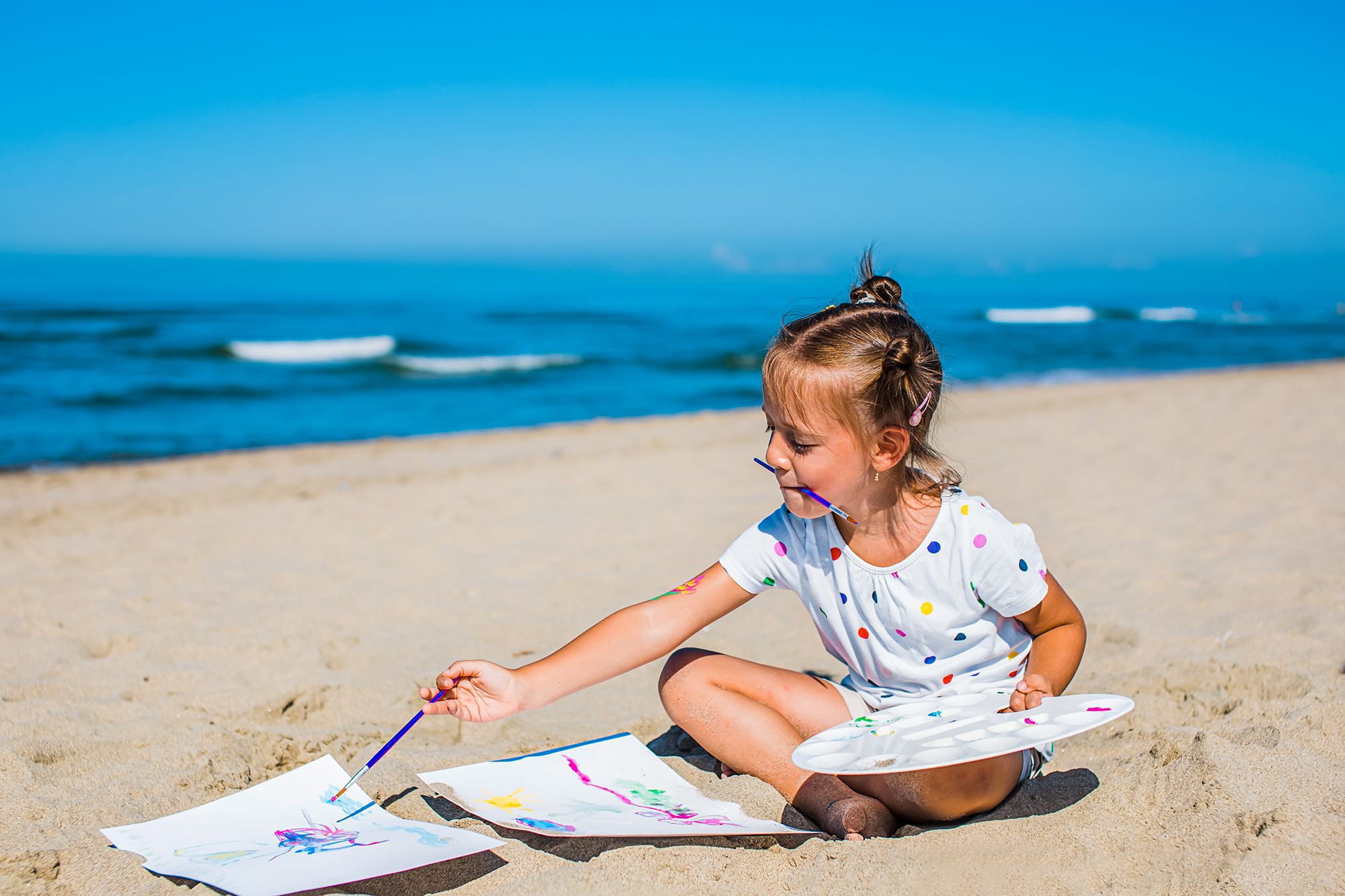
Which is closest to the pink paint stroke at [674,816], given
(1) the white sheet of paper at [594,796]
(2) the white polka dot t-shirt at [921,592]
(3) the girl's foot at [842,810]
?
(1) the white sheet of paper at [594,796]

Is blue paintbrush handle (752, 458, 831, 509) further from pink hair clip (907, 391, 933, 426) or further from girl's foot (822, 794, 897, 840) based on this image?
girl's foot (822, 794, 897, 840)

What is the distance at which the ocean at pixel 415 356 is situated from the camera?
912 cm

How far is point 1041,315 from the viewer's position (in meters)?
30.1

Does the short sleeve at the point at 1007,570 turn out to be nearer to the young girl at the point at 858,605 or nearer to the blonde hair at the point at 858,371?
the young girl at the point at 858,605

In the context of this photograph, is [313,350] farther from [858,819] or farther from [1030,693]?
[1030,693]

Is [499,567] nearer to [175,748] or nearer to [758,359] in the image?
[175,748]

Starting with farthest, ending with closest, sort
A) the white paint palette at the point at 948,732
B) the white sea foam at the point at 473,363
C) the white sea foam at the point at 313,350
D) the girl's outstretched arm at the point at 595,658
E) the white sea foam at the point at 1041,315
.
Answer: the white sea foam at the point at 1041,315, the white sea foam at the point at 313,350, the white sea foam at the point at 473,363, the girl's outstretched arm at the point at 595,658, the white paint palette at the point at 948,732

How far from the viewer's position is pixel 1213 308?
115 ft

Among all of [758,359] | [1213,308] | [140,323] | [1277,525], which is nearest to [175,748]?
[1277,525]

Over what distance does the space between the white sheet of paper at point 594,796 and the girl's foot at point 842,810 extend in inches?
2.7

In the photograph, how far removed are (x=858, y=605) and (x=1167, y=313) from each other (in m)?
33.1

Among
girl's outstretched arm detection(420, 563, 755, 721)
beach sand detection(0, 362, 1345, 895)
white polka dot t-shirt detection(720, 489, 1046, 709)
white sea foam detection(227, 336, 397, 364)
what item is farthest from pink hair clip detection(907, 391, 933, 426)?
white sea foam detection(227, 336, 397, 364)

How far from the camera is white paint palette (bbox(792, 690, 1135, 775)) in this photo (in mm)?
1585

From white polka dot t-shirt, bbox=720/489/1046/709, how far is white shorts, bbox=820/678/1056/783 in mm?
19
